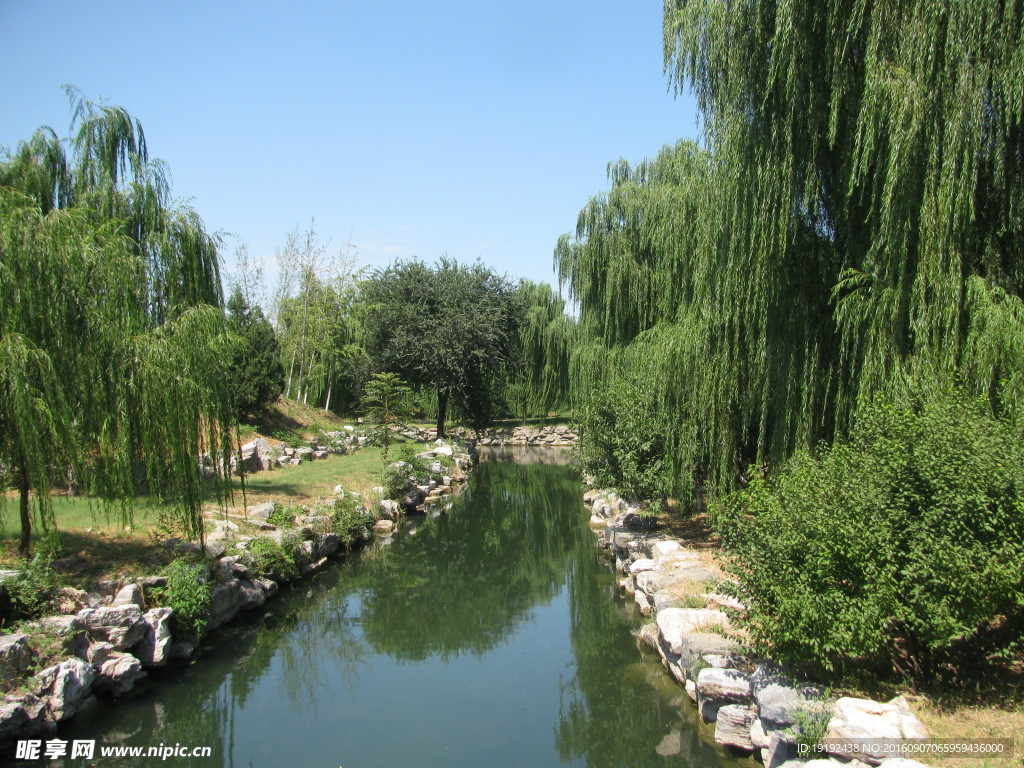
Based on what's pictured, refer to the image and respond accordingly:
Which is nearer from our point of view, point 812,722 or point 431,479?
point 812,722

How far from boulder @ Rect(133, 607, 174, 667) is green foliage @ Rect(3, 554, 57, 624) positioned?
111 centimetres

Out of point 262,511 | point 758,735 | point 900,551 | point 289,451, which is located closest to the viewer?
point 900,551

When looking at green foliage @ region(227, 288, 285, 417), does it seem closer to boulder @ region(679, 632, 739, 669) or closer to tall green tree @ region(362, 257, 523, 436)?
tall green tree @ region(362, 257, 523, 436)

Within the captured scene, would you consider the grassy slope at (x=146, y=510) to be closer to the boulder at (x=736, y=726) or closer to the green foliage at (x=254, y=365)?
the green foliage at (x=254, y=365)

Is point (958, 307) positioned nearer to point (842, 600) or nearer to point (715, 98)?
point (842, 600)

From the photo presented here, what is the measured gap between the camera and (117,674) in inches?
304

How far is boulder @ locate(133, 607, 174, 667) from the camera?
27.4 ft

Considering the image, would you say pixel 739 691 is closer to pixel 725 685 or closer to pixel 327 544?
pixel 725 685

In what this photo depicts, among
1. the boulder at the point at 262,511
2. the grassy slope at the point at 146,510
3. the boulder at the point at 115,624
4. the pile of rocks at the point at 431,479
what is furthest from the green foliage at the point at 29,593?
the pile of rocks at the point at 431,479

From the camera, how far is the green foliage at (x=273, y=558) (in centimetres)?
1152

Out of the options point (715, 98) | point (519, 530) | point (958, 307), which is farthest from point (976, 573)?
point (519, 530)

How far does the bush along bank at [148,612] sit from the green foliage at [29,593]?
0.8 inches

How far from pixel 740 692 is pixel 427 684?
403cm

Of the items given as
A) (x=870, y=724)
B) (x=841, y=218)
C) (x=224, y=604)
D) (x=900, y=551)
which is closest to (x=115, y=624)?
(x=224, y=604)
